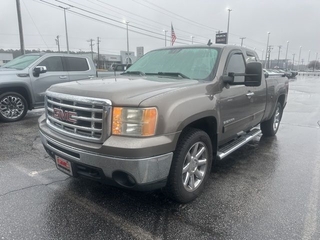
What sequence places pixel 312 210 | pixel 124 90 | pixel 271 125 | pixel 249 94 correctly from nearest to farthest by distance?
pixel 124 90, pixel 312 210, pixel 249 94, pixel 271 125

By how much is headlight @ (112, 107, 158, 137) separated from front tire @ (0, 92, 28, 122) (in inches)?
232

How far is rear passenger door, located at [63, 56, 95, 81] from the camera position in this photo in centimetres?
823

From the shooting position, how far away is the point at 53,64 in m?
7.88

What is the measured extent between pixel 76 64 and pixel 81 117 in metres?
6.43

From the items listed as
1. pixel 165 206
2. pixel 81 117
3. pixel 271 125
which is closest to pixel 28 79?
pixel 81 117

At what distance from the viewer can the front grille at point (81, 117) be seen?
2453 millimetres

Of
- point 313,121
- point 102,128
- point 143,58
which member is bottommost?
point 313,121

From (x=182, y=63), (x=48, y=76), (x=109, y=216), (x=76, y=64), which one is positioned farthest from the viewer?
(x=76, y=64)

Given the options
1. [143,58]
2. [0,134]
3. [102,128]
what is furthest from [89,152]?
[0,134]

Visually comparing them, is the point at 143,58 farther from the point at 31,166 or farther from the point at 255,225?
the point at 255,225

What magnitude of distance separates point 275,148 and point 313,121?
380cm

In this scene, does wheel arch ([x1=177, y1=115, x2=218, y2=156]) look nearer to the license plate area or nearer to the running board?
the running board

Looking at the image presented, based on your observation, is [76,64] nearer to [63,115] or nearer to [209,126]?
[63,115]

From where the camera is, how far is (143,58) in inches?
183
